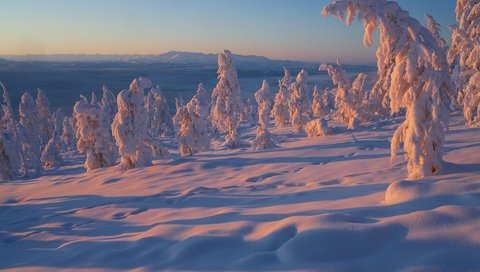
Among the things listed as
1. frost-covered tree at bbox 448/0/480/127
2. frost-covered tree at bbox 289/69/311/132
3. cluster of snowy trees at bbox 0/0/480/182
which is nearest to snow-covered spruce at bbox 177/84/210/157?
cluster of snowy trees at bbox 0/0/480/182

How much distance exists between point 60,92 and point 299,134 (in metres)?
113

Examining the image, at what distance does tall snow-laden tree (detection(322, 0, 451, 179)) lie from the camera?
6.91 metres

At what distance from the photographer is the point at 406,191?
215 inches

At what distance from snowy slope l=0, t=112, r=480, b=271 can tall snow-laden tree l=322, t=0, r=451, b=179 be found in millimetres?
701

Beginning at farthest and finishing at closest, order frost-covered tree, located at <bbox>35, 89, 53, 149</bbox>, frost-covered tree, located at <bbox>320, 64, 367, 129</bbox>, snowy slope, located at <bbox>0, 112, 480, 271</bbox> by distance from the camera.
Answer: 1. frost-covered tree, located at <bbox>35, 89, 53, 149</bbox>
2. frost-covered tree, located at <bbox>320, 64, 367, 129</bbox>
3. snowy slope, located at <bbox>0, 112, 480, 271</bbox>

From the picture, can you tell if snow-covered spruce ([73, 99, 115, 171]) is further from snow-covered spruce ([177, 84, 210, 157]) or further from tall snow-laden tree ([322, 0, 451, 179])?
tall snow-laden tree ([322, 0, 451, 179])

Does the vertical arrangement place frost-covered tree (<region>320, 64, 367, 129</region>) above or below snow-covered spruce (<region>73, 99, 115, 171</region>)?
above

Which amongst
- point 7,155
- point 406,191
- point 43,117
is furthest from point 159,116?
point 406,191

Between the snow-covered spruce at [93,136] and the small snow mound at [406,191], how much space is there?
717 inches

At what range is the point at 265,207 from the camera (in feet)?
23.5

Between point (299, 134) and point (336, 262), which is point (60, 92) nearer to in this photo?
point (299, 134)

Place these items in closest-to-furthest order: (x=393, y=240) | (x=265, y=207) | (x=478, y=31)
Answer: (x=393, y=240) < (x=265, y=207) < (x=478, y=31)

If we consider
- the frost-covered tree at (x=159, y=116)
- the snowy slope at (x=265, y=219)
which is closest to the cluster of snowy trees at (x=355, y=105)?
the snowy slope at (x=265, y=219)

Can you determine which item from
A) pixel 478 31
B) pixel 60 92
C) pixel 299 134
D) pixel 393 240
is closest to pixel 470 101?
pixel 478 31
